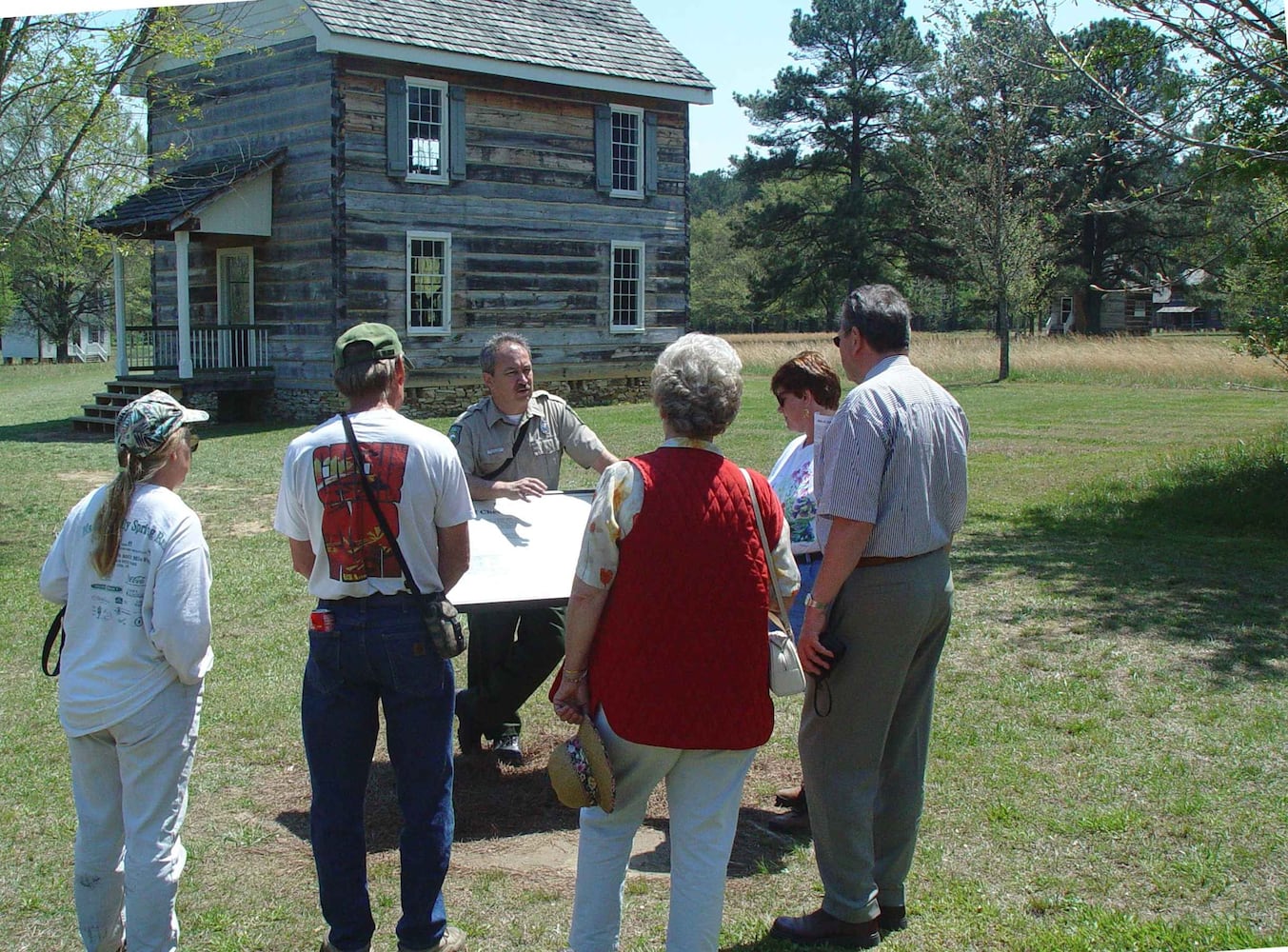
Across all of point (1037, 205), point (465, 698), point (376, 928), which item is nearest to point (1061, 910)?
point (376, 928)

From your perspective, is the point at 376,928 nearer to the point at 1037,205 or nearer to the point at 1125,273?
the point at 1037,205

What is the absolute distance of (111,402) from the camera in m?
19.8

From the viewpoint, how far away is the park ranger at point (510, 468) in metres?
4.90

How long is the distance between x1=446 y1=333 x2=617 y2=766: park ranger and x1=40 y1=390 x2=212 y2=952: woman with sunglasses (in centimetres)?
168

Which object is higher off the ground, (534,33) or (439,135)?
(534,33)

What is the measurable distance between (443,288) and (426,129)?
8.92 ft

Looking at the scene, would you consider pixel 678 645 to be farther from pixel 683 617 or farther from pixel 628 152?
pixel 628 152

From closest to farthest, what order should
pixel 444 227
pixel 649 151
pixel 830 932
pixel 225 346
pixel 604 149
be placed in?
pixel 830 932
pixel 444 227
pixel 225 346
pixel 604 149
pixel 649 151

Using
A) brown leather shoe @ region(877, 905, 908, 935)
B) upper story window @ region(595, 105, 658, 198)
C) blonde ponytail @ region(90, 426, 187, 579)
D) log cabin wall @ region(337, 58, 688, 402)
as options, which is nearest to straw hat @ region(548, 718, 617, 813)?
brown leather shoe @ region(877, 905, 908, 935)

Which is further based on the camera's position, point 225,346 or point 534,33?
point 534,33

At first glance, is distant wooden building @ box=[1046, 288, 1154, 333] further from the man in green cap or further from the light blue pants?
the man in green cap

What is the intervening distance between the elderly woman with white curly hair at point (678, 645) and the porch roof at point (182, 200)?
17445 mm

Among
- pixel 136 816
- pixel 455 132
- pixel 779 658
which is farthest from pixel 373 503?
pixel 455 132

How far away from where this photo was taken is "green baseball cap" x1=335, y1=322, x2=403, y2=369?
3441 millimetres
